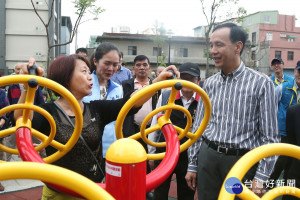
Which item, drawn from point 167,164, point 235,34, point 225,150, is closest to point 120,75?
point 235,34

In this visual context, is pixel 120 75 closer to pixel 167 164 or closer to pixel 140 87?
pixel 140 87

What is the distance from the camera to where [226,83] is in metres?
2.29

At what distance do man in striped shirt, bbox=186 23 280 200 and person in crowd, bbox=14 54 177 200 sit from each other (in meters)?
0.80

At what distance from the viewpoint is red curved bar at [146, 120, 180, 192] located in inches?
40.2

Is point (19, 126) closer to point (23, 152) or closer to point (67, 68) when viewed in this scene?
point (23, 152)

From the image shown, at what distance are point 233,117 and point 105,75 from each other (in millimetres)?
1224

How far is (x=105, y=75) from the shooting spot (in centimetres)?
276

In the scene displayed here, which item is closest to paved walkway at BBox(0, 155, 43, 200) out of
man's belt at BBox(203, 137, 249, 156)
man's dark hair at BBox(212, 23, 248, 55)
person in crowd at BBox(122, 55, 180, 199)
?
person in crowd at BBox(122, 55, 180, 199)

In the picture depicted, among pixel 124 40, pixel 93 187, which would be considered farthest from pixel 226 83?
pixel 124 40

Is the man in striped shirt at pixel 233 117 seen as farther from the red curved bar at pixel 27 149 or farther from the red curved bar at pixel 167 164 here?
the red curved bar at pixel 27 149

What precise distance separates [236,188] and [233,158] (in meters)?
1.34

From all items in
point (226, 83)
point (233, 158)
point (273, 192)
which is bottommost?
point (233, 158)

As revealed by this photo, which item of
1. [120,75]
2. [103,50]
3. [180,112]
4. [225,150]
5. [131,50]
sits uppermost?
[131,50]

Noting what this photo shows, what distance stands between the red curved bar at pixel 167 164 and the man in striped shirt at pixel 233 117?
97 cm
